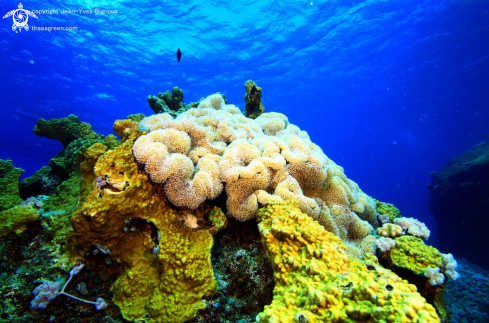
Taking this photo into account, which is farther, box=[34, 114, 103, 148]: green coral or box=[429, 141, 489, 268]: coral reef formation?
box=[429, 141, 489, 268]: coral reef formation

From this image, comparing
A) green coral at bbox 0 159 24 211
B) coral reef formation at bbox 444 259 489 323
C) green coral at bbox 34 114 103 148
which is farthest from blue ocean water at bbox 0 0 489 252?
green coral at bbox 0 159 24 211

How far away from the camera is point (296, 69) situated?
3581 cm

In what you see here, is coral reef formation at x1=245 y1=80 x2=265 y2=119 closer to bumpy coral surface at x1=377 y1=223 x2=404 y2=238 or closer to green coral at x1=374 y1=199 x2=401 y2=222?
green coral at x1=374 y1=199 x2=401 y2=222

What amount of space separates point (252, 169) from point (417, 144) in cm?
11326

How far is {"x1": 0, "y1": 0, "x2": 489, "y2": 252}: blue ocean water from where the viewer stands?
65.3 feet

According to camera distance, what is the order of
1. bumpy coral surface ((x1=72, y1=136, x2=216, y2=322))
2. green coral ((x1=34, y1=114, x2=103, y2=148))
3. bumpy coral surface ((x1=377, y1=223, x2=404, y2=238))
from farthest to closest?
green coral ((x1=34, y1=114, x2=103, y2=148)), bumpy coral surface ((x1=377, y1=223, x2=404, y2=238)), bumpy coral surface ((x1=72, y1=136, x2=216, y2=322))

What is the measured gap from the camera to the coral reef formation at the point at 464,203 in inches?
567

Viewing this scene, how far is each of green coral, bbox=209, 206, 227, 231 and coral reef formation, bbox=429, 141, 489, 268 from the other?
19.3 m

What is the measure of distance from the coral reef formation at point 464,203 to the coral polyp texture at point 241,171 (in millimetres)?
16768

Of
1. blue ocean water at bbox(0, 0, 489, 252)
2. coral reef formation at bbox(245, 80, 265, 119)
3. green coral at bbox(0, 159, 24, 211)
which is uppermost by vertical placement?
blue ocean water at bbox(0, 0, 489, 252)

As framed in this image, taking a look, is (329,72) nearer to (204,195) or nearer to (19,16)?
(19,16)

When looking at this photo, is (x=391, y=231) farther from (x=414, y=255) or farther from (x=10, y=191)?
(x=10, y=191)

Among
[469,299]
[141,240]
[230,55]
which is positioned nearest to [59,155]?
[141,240]

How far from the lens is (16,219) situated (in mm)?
2654
